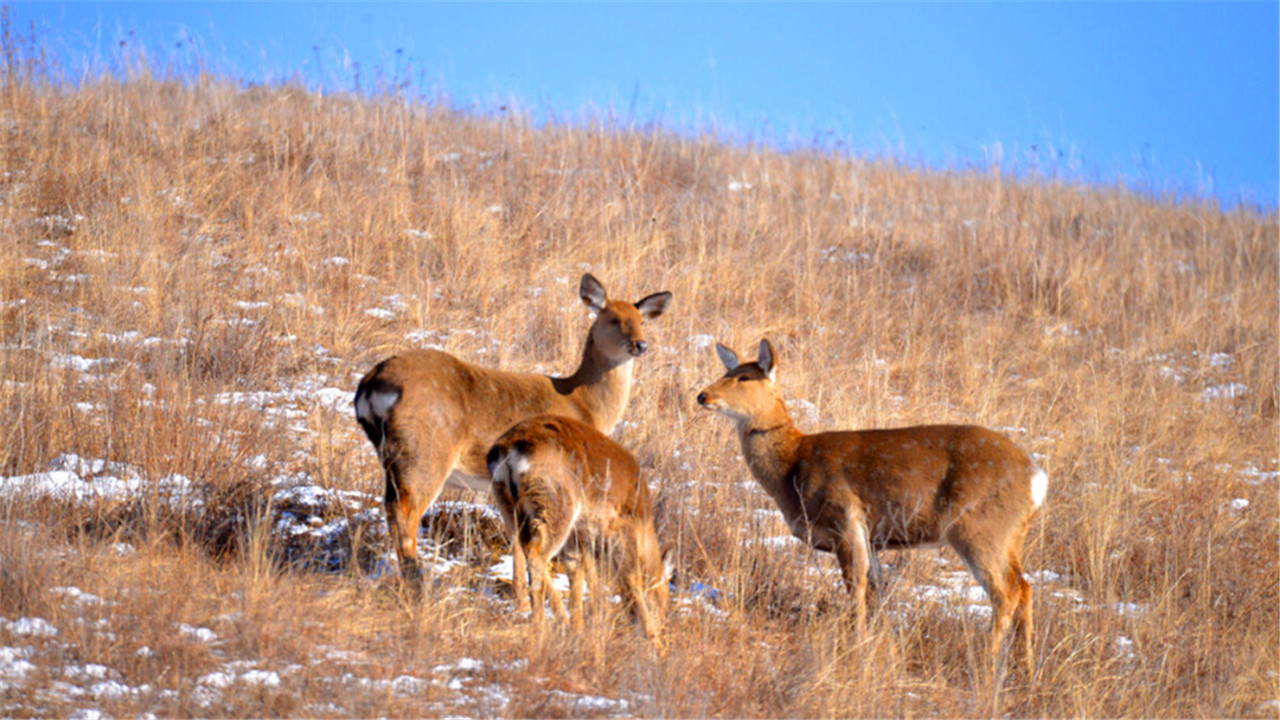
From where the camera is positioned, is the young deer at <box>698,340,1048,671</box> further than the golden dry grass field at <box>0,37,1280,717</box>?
Yes

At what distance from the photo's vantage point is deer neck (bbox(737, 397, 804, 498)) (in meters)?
7.00

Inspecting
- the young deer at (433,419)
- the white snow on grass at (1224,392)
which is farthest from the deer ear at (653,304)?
the white snow on grass at (1224,392)

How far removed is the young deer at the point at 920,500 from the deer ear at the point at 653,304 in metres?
1.99

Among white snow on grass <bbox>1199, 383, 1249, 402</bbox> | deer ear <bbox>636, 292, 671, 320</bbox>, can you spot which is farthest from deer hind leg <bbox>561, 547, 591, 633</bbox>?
white snow on grass <bbox>1199, 383, 1249, 402</bbox>

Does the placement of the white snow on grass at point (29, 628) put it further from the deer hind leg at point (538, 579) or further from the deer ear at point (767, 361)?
the deer ear at point (767, 361)

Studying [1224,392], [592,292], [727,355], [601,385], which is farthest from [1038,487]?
[1224,392]

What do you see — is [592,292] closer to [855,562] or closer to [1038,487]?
[855,562]

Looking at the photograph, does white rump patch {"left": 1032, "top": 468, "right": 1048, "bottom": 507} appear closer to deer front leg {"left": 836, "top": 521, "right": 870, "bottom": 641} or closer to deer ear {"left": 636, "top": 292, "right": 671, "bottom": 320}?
deer front leg {"left": 836, "top": 521, "right": 870, "bottom": 641}

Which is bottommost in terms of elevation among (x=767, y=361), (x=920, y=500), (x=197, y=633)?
(x=197, y=633)

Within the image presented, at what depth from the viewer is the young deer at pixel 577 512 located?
5.47m

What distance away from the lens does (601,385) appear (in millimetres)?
8047

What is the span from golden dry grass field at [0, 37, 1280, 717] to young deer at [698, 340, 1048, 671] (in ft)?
0.89

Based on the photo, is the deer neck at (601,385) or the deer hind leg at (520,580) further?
the deer neck at (601,385)

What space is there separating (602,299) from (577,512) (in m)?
3.39
